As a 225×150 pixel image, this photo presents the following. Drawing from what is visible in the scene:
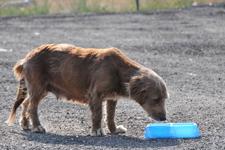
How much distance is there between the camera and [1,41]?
2448cm

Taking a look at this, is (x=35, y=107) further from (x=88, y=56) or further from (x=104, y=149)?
(x=104, y=149)

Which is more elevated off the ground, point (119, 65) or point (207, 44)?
point (119, 65)

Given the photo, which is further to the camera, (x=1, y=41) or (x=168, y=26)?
(x=168, y=26)

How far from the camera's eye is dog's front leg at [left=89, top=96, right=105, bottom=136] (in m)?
11.1

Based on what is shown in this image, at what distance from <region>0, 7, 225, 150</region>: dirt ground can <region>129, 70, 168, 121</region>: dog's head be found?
46cm

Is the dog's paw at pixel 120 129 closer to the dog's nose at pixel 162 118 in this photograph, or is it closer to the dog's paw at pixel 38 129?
the dog's nose at pixel 162 118

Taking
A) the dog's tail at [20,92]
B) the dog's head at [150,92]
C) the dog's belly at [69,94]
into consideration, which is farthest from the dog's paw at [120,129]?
the dog's tail at [20,92]

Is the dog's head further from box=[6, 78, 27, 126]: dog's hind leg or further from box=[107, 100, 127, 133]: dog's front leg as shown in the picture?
box=[6, 78, 27, 126]: dog's hind leg

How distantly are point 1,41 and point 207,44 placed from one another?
6.33m

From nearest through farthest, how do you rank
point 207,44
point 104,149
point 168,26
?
point 104,149, point 207,44, point 168,26

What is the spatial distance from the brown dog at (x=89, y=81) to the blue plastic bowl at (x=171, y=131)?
1.80 ft

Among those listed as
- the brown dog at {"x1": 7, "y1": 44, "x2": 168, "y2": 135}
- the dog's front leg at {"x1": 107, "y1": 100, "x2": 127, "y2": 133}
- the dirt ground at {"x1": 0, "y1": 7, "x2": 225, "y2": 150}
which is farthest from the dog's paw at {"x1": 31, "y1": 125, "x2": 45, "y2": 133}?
the dog's front leg at {"x1": 107, "y1": 100, "x2": 127, "y2": 133}

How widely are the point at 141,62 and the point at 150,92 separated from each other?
8090mm

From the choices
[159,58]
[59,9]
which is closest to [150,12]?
[59,9]
